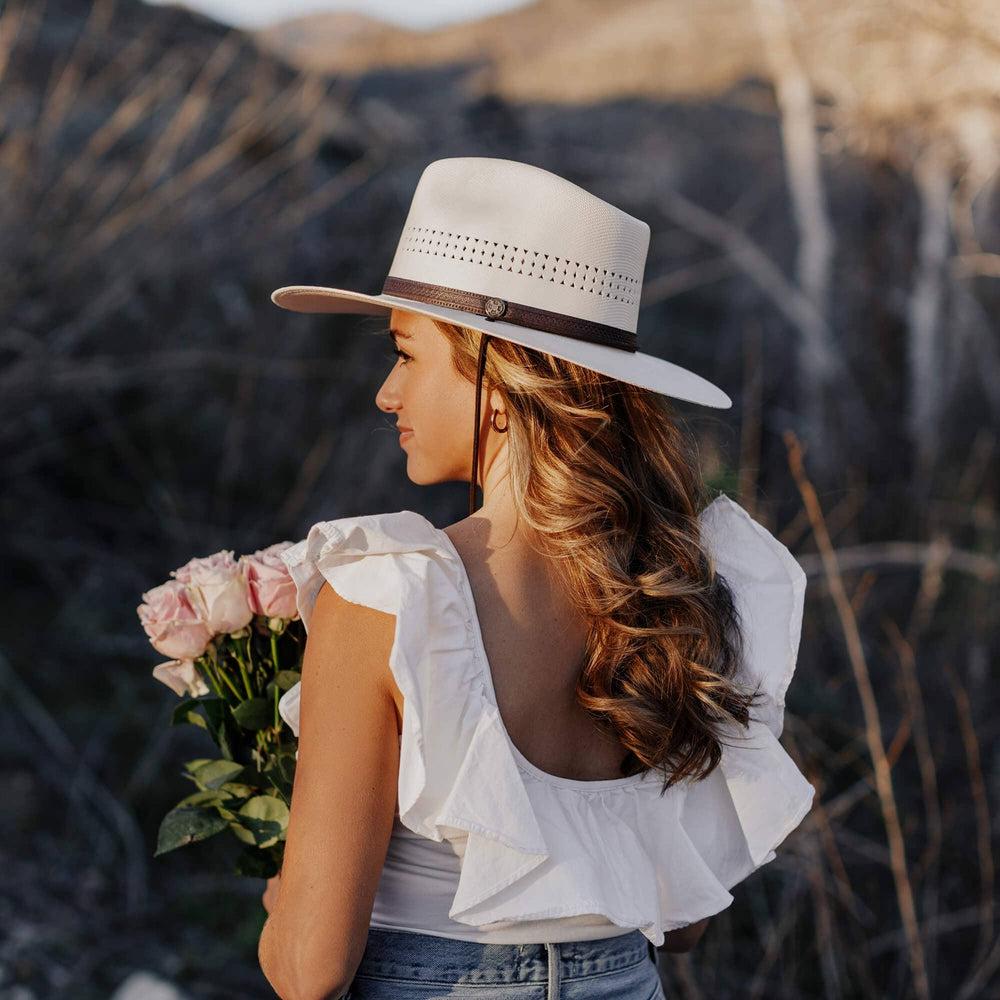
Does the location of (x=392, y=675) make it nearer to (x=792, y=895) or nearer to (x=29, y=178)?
(x=792, y=895)

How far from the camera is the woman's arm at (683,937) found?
1.80 metres

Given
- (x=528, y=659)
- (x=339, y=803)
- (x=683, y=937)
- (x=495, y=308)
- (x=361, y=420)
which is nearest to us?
(x=339, y=803)

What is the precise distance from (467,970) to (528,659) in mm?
385

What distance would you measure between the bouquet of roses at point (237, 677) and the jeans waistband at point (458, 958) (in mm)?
266

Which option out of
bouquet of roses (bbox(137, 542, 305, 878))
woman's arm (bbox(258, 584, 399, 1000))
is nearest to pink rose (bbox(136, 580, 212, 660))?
bouquet of roses (bbox(137, 542, 305, 878))

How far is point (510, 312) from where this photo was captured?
1.49 m

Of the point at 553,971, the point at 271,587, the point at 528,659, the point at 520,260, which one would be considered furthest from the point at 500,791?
the point at 520,260

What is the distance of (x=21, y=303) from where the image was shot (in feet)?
15.9

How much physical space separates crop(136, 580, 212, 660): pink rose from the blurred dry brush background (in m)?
1.50

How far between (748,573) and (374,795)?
0.68 meters

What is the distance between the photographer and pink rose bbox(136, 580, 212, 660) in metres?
1.53

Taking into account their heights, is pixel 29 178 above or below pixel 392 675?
below

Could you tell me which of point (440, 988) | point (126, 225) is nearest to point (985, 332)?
point (126, 225)

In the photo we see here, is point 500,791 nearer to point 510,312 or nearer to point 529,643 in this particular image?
point 529,643
